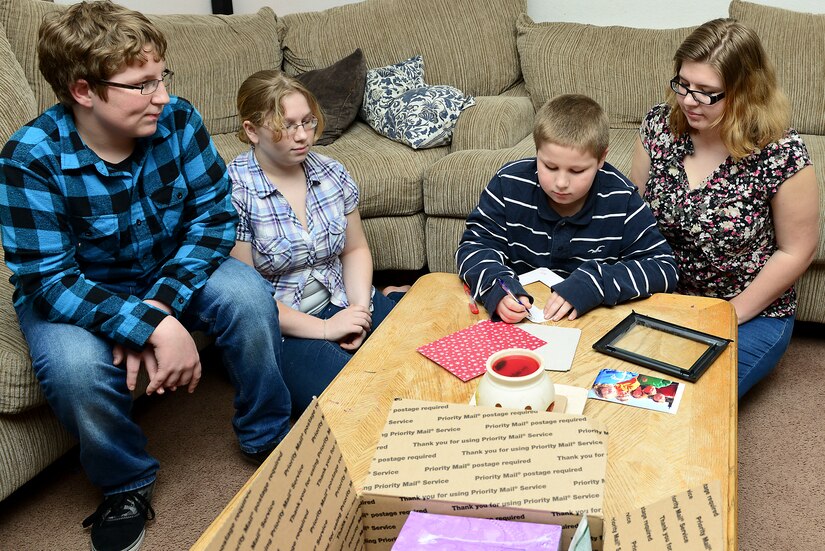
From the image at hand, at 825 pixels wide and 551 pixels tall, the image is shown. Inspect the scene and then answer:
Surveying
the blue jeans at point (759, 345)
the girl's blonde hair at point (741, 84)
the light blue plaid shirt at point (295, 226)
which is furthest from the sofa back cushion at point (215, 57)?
the blue jeans at point (759, 345)

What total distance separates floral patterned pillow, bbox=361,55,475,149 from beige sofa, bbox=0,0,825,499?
0.13ft

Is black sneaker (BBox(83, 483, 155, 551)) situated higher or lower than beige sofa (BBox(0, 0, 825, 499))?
lower

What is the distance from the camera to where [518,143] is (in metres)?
2.58

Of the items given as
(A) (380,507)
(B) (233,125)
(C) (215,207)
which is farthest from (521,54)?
(A) (380,507)

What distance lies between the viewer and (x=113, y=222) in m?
1.51

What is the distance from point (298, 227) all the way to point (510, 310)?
675 millimetres

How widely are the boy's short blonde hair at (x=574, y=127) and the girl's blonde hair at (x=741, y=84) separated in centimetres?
31

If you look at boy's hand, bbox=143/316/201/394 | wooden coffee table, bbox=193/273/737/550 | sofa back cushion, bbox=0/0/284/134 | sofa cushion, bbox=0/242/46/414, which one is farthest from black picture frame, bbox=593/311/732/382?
sofa back cushion, bbox=0/0/284/134

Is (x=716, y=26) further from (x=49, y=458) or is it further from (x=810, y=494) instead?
(x=49, y=458)

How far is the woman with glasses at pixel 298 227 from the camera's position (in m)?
1.74

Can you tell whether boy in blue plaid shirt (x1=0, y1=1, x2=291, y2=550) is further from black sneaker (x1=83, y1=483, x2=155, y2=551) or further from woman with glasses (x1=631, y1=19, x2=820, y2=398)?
woman with glasses (x1=631, y1=19, x2=820, y2=398)

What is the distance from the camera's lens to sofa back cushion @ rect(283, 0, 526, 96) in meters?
2.89

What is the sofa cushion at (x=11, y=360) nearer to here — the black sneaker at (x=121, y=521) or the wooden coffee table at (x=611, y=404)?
the black sneaker at (x=121, y=521)

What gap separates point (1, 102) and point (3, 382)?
88 cm
